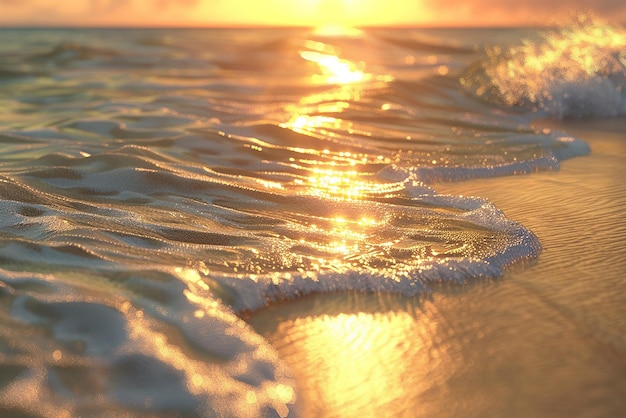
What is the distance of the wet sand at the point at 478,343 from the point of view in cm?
213

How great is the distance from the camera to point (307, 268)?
9.96ft

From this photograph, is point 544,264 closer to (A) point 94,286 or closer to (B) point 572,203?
(B) point 572,203

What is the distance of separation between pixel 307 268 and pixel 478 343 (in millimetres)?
831

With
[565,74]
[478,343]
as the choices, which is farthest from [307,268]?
[565,74]

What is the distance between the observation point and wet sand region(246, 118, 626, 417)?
2.13 metres

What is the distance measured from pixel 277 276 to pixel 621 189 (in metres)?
2.65

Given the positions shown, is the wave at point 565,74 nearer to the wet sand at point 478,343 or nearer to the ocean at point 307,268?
the ocean at point 307,268

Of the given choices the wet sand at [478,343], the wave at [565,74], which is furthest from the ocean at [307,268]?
the wave at [565,74]

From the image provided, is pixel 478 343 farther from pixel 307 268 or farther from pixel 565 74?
pixel 565 74

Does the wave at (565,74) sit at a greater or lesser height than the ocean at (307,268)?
greater

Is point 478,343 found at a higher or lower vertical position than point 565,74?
lower

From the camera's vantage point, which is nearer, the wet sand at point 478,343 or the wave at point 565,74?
the wet sand at point 478,343

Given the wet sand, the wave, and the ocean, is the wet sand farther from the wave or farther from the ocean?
the wave

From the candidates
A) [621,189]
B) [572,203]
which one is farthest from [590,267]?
[621,189]
